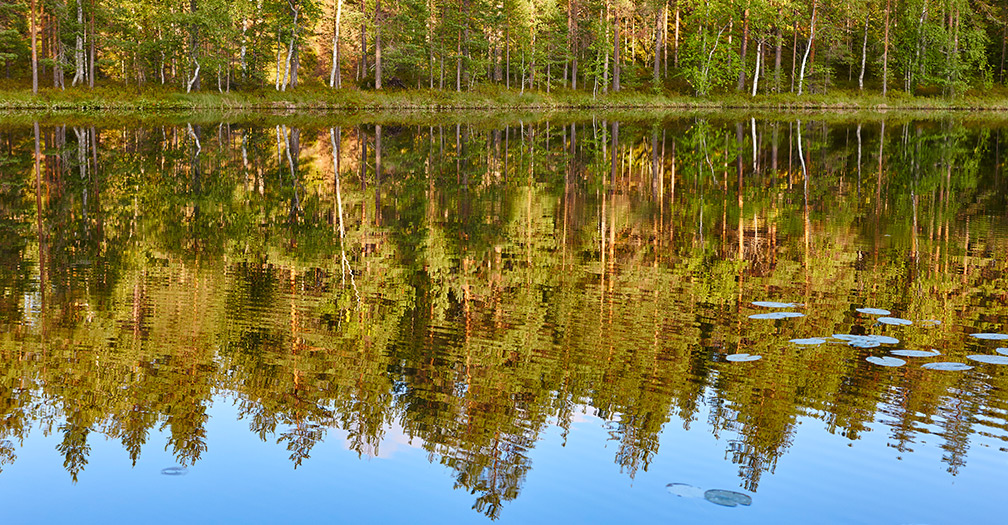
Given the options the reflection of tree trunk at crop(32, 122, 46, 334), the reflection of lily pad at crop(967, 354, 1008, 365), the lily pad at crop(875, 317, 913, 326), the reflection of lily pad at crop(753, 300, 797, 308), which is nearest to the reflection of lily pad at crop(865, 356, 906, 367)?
the reflection of lily pad at crop(967, 354, 1008, 365)

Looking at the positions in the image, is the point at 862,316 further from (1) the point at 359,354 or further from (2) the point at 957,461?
(1) the point at 359,354

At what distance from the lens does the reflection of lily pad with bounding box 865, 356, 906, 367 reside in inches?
343

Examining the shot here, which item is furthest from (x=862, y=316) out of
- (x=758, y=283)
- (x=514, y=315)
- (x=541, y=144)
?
(x=541, y=144)

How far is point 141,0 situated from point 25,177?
165ft

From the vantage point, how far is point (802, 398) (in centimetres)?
791

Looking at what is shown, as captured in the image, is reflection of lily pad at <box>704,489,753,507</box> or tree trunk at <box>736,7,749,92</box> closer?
reflection of lily pad at <box>704,489,753,507</box>

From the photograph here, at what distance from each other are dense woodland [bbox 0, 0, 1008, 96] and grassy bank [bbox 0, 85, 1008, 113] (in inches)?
70.2

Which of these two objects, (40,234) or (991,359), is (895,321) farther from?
(40,234)

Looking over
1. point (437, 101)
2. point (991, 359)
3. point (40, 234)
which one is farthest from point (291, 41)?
point (991, 359)

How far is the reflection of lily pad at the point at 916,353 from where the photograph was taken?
29.7 feet

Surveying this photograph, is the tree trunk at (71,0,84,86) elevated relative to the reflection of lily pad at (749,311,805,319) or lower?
elevated

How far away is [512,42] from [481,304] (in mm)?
76952

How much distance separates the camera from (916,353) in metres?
9.14

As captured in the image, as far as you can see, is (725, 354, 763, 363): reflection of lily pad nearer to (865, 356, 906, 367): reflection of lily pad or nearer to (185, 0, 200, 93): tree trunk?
(865, 356, 906, 367): reflection of lily pad
